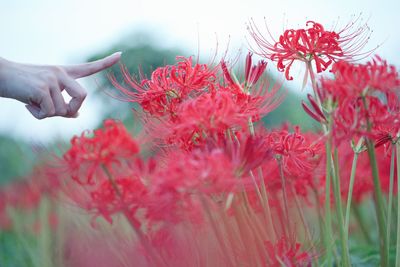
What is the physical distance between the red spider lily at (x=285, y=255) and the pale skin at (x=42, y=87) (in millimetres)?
270

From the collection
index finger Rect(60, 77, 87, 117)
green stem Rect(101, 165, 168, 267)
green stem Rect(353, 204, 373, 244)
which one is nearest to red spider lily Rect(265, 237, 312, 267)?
green stem Rect(101, 165, 168, 267)

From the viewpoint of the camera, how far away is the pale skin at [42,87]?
1.98 ft

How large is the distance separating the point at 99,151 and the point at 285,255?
23 cm

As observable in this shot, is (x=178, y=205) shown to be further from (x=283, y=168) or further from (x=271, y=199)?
(x=271, y=199)

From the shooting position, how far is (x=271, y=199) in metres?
0.80

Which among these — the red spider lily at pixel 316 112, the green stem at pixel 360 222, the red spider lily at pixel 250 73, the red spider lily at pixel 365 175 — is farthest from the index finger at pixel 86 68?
the green stem at pixel 360 222

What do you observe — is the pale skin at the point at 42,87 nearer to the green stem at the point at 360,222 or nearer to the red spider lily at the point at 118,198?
the red spider lily at the point at 118,198

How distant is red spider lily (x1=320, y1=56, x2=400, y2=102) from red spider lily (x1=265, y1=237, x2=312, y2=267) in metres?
0.17

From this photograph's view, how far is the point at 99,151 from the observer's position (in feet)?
1.64

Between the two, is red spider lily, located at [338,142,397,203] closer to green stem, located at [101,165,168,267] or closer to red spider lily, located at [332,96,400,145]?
red spider lily, located at [332,96,400,145]

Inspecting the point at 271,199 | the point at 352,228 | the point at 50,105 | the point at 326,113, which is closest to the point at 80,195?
the point at 50,105

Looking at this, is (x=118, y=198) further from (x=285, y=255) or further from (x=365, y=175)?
(x=365, y=175)

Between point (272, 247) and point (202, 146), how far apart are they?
14cm

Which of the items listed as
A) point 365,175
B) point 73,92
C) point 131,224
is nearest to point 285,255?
point 131,224
